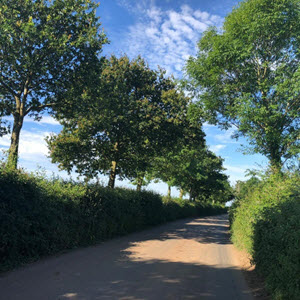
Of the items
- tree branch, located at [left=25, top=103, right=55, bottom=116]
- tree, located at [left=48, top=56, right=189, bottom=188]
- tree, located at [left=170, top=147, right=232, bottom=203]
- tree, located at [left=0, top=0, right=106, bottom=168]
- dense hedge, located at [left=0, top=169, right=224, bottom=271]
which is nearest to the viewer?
dense hedge, located at [left=0, top=169, right=224, bottom=271]

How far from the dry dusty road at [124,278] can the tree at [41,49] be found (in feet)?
21.7

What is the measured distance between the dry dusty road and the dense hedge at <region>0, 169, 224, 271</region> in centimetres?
60

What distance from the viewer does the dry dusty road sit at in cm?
511

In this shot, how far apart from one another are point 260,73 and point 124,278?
55.8 feet

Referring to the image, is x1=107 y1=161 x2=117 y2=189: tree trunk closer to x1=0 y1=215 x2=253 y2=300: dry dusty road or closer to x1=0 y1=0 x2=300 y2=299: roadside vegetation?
x1=0 y1=0 x2=300 y2=299: roadside vegetation

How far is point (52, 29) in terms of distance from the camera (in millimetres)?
12789

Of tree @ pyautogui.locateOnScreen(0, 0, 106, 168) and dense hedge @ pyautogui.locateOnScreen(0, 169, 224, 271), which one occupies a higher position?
tree @ pyautogui.locateOnScreen(0, 0, 106, 168)

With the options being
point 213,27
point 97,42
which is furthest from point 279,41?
point 97,42

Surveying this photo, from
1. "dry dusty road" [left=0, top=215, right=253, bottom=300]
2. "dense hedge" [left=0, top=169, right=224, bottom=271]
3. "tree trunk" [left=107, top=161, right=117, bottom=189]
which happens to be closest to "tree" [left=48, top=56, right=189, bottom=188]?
"tree trunk" [left=107, top=161, right=117, bottom=189]

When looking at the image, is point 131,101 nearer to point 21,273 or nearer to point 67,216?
point 67,216

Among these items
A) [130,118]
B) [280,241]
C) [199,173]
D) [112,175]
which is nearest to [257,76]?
[130,118]

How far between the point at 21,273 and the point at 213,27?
20074mm

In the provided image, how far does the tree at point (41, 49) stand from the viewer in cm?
1231

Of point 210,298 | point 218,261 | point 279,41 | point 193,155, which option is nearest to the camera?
point 210,298
